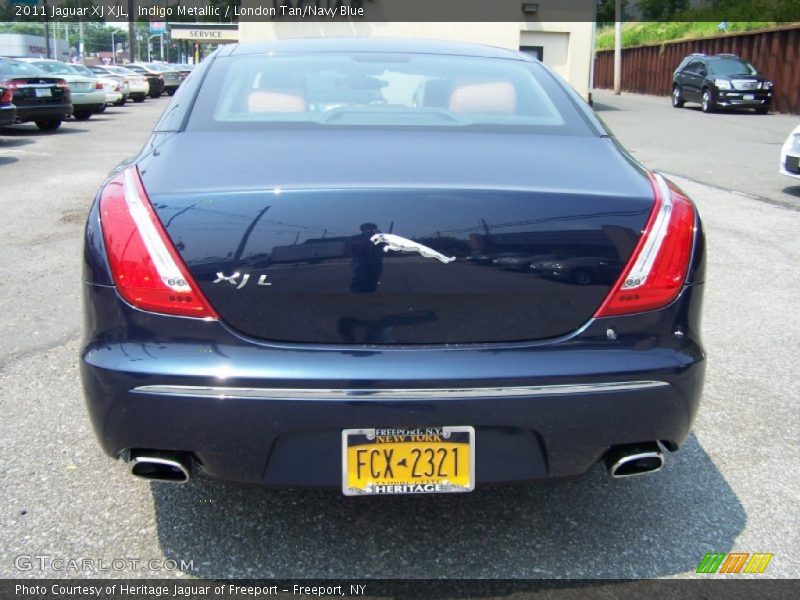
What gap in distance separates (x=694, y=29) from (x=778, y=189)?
3448 cm

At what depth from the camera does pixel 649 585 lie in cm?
244

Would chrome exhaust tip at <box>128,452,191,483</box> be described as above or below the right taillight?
below

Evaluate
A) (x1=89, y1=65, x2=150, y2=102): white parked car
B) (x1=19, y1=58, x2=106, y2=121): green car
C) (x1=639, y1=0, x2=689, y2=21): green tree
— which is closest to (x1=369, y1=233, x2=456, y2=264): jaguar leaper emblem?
(x1=19, y1=58, x2=106, y2=121): green car

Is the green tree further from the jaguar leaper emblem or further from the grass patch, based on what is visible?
the jaguar leaper emblem

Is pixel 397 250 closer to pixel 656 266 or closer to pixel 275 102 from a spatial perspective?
pixel 656 266

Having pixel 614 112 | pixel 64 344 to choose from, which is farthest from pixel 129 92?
pixel 64 344

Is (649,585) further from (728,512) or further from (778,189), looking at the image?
(778,189)

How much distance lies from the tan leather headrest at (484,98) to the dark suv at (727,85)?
24228 mm

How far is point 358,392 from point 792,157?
8.40 metres

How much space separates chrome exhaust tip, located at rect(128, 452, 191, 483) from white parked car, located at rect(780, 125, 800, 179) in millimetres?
8539

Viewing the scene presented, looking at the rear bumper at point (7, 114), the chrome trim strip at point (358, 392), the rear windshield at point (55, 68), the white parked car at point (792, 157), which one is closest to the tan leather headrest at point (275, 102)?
the chrome trim strip at point (358, 392)

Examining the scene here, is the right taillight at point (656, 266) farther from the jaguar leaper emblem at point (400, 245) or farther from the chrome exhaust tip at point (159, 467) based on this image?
the chrome exhaust tip at point (159, 467)

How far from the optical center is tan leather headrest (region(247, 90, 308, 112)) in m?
2.91

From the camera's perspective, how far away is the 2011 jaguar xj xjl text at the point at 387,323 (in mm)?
2152
